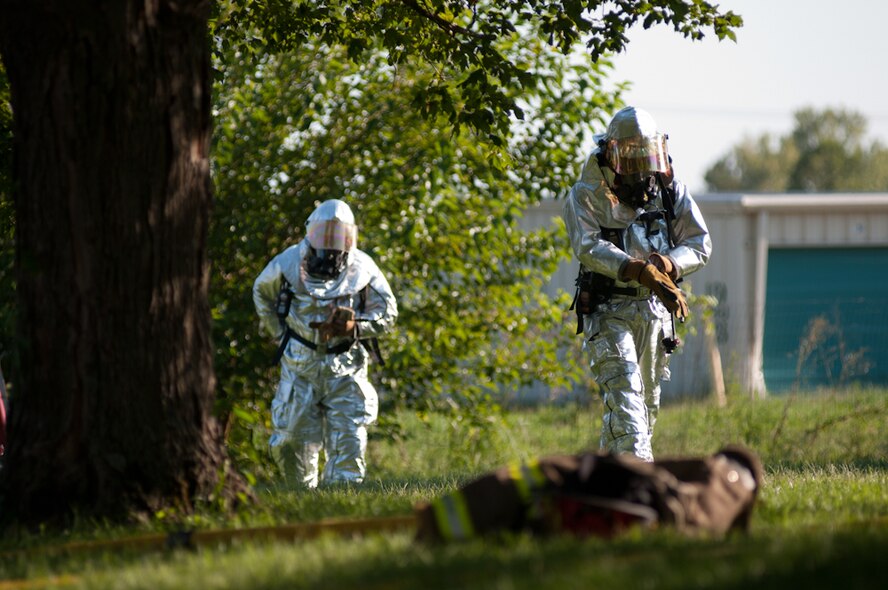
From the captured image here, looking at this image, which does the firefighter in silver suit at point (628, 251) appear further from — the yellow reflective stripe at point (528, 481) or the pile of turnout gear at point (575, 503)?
the yellow reflective stripe at point (528, 481)

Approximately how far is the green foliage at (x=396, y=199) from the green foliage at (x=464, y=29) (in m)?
3.43

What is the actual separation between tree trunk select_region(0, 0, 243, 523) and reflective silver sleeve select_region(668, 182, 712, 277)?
10.8 feet

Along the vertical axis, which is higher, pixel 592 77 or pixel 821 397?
pixel 592 77

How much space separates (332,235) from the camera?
10133 mm

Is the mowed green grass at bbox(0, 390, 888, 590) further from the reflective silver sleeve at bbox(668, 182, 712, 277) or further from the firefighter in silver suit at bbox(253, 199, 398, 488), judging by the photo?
the firefighter in silver suit at bbox(253, 199, 398, 488)

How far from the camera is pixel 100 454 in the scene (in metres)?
5.46

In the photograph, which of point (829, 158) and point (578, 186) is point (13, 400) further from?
point (829, 158)

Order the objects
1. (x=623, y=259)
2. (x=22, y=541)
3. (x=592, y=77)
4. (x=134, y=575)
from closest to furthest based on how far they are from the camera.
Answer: (x=134, y=575) < (x=22, y=541) < (x=623, y=259) < (x=592, y=77)

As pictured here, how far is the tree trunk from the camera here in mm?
5430

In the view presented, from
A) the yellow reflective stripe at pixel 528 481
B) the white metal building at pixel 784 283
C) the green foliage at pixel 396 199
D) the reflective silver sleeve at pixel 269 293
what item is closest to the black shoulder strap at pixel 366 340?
the reflective silver sleeve at pixel 269 293

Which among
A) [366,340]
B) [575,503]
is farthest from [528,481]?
[366,340]

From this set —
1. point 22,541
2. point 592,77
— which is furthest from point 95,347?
point 592,77

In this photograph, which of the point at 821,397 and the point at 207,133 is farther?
the point at 821,397

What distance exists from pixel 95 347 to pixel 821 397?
11510 millimetres
